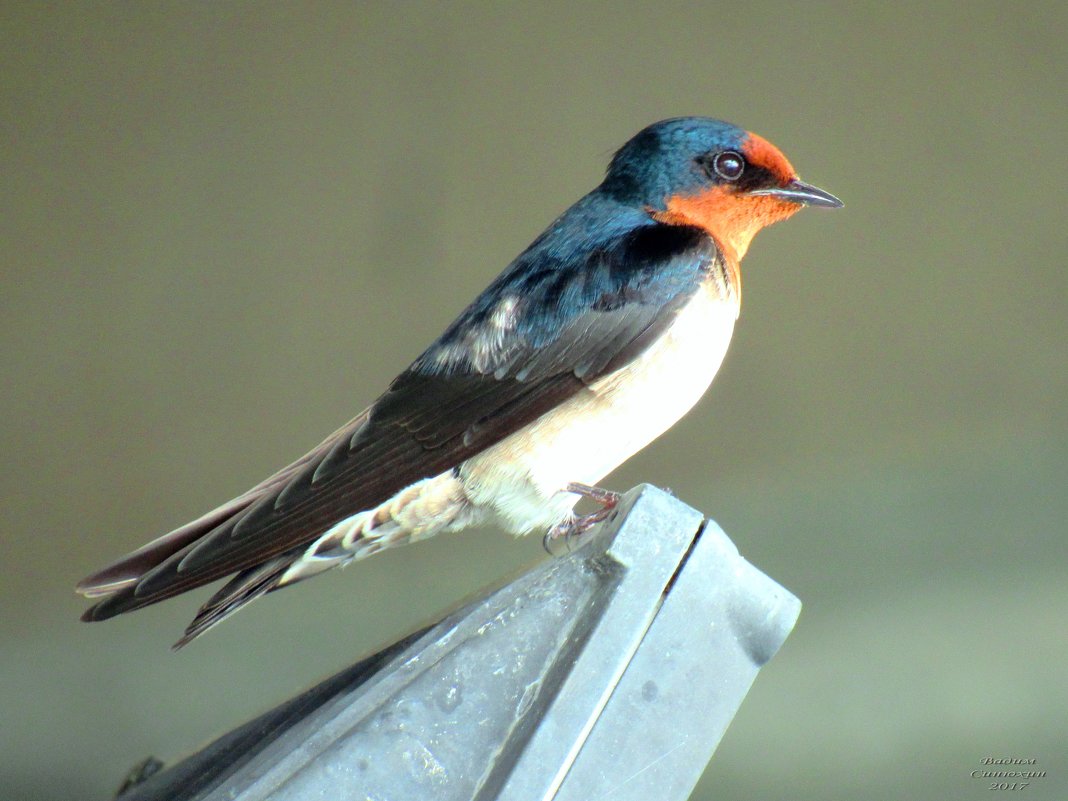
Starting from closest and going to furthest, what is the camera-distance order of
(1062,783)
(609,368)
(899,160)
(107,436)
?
1. (609,368)
2. (1062,783)
3. (899,160)
4. (107,436)

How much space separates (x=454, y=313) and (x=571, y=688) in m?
1.51

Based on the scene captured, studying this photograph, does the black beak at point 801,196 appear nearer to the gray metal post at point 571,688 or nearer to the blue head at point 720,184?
the blue head at point 720,184

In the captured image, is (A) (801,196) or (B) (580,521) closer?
(B) (580,521)

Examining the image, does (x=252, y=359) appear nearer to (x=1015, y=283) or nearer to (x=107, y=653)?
(x=107, y=653)

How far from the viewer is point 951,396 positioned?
1931mm

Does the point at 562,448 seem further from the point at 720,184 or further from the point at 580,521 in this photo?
the point at 720,184

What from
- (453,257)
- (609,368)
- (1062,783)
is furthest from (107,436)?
(1062,783)

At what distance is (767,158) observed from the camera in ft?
4.25

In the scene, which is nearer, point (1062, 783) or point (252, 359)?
point (1062, 783)

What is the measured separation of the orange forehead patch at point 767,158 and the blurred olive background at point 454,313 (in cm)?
68

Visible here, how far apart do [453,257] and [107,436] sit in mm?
683

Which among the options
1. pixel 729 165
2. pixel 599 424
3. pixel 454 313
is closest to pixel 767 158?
pixel 729 165

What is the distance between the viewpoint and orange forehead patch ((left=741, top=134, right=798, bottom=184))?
1293mm

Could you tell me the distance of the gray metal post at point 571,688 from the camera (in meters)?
0.56
